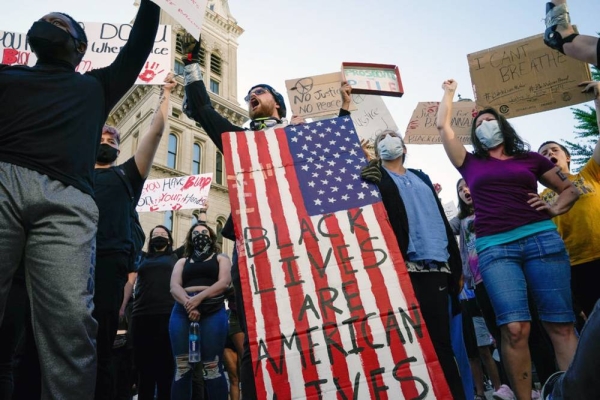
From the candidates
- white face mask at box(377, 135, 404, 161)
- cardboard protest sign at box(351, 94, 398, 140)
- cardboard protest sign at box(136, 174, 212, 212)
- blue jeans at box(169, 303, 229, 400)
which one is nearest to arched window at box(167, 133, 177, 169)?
cardboard protest sign at box(136, 174, 212, 212)

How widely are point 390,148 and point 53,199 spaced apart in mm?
2393

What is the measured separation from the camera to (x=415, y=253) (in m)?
2.83

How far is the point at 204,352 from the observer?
3.89 m

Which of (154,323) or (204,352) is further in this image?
(154,323)

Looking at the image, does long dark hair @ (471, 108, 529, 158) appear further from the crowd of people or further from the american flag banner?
the american flag banner

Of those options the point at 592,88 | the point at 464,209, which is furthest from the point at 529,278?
the point at 464,209

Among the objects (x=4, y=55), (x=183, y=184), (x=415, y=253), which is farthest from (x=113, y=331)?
(x=183, y=184)

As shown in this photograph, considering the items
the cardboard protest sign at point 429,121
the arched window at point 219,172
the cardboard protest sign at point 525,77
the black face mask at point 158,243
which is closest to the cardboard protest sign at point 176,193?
the black face mask at point 158,243

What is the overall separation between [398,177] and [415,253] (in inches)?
26.0

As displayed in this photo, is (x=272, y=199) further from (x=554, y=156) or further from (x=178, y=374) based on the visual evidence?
(x=554, y=156)

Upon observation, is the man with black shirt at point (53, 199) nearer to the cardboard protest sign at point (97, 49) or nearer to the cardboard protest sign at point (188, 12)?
the cardboard protest sign at point (188, 12)

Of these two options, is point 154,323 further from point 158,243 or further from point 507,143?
point 507,143

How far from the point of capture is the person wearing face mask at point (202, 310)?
147 inches

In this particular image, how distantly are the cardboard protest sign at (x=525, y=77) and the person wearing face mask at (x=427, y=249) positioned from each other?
1653 mm
